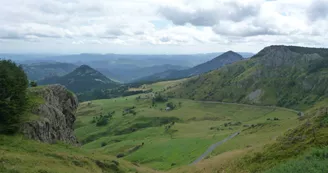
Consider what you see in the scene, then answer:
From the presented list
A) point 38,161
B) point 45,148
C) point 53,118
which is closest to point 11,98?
point 45,148

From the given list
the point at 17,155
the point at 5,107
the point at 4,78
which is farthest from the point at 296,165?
the point at 4,78

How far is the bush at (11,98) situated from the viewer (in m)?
58.1

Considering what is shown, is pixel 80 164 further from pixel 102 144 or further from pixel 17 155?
pixel 102 144

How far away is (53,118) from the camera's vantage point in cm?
7612

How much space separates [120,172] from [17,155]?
22.2 m

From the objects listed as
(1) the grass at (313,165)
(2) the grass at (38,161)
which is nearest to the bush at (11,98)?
Answer: (2) the grass at (38,161)

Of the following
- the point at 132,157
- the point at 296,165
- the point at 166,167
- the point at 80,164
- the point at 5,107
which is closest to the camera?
the point at 296,165

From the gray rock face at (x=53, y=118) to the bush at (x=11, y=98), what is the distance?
2.70 m

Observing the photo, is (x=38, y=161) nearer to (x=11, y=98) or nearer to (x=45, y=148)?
(x=45, y=148)

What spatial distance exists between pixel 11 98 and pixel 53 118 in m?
15.4

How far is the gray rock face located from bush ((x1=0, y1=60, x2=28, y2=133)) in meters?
2.70

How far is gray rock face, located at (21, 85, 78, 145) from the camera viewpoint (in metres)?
63.1

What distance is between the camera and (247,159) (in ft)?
185

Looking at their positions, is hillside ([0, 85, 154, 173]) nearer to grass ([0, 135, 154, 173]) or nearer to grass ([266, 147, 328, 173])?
Answer: grass ([0, 135, 154, 173])
